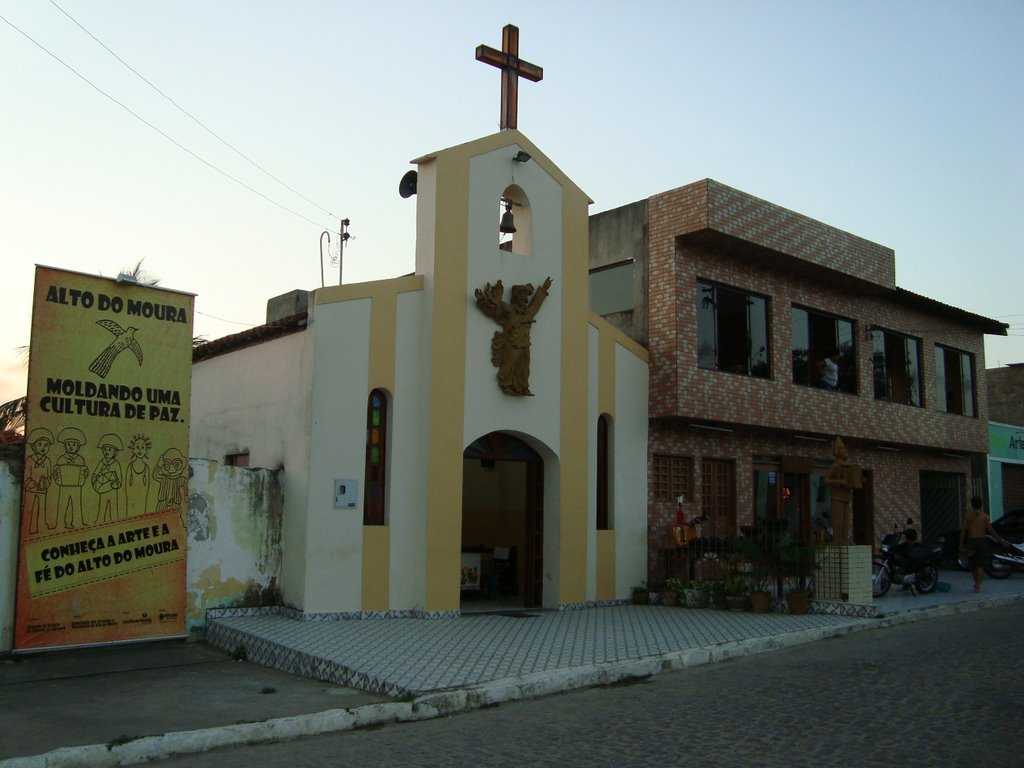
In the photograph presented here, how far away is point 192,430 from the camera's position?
57.2 feet

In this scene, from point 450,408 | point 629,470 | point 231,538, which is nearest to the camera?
point 231,538

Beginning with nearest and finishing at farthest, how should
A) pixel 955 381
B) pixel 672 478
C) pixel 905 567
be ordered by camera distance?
1. pixel 905 567
2. pixel 672 478
3. pixel 955 381

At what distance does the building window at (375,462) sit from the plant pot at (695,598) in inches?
212

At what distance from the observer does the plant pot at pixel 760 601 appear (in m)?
14.9

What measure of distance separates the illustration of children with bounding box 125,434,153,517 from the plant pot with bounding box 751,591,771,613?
891 cm

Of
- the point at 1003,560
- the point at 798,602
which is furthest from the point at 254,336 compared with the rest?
the point at 1003,560

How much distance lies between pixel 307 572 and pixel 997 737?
8.45 m

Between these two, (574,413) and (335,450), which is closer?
(335,450)

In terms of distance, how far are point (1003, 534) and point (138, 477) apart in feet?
67.2

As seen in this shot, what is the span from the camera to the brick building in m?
17.2

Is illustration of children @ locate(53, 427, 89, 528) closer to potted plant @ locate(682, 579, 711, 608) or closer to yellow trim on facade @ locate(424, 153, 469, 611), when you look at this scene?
yellow trim on facade @ locate(424, 153, 469, 611)

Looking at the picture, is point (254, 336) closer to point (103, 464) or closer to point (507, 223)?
point (103, 464)

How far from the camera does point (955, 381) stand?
85.0ft

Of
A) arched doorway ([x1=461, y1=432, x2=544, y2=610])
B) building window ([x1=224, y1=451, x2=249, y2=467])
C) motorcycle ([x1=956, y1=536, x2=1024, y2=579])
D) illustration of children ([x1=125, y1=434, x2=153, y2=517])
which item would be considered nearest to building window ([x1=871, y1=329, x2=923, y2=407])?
motorcycle ([x1=956, y1=536, x2=1024, y2=579])
